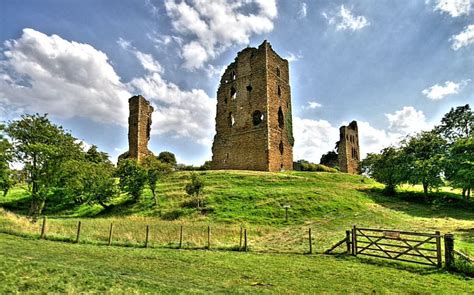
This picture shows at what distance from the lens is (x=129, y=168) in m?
32.2

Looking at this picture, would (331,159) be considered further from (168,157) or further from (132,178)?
(132,178)

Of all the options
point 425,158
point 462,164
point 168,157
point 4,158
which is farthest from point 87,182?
point 425,158

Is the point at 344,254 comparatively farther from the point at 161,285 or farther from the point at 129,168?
the point at 129,168

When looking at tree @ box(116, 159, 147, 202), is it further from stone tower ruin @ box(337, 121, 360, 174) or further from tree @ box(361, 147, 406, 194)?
stone tower ruin @ box(337, 121, 360, 174)

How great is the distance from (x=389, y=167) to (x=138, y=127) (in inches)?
1385

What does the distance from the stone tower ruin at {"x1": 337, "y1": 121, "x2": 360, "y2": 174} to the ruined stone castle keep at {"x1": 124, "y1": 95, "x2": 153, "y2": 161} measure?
1587 inches

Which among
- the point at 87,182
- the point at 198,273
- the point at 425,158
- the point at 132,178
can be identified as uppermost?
the point at 425,158

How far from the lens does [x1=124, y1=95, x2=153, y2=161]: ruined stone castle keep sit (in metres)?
49.1

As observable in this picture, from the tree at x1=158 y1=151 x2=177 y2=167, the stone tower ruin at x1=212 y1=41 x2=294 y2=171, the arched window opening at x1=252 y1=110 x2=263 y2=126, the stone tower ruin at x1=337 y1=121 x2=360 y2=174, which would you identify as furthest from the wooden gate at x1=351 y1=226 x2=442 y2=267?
the stone tower ruin at x1=337 y1=121 x2=360 y2=174

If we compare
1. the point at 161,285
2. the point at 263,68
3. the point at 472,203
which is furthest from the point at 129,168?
the point at 472,203

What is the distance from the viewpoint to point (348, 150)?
2717 inches

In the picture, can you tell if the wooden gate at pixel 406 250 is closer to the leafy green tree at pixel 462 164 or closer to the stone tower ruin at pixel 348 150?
the leafy green tree at pixel 462 164

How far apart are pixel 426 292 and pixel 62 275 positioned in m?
10.8

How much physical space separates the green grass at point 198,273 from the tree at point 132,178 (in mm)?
16473
